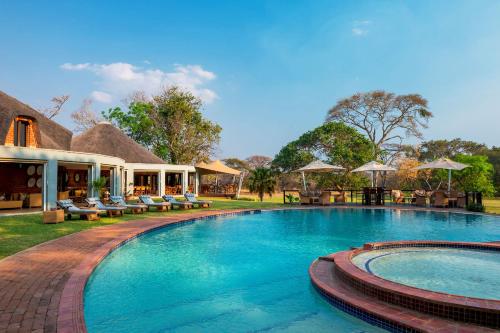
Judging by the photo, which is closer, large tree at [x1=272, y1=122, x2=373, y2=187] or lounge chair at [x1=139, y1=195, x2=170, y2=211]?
lounge chair at [x1=139, y1=195, x2=170, y2=211]

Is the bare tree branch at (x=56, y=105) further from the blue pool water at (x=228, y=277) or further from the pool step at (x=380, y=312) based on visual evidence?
the pool step at (x=380, y=312)

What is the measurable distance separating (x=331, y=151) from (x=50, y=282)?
29.5 m

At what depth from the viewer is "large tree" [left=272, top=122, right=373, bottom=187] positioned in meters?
30.8

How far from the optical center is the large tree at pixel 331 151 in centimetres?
3075

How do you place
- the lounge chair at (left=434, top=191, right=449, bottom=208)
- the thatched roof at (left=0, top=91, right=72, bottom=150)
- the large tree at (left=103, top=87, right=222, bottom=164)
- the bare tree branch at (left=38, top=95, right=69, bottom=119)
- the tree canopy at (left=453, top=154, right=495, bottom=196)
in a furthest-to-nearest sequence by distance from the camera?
the bare tree branch at (left=38, top=95, right=69, bottom=119) → the large tree at (left=103, top=87, right=222, bottom=164) → the tree canopy at (left=453, top=154, right=495, bottom=196) → the lounge chair at (left=434, top=191, right=449, bottom=208) → the thatched roof at (left=0, top=91, right=72, bottom=150)

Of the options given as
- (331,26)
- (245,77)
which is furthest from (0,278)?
(245,77)

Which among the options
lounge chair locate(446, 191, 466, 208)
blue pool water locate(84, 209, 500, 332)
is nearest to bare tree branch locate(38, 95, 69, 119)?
blue pool water locate(84, 209, 500, 332)

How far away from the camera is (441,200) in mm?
18672

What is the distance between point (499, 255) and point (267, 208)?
11.6 metres

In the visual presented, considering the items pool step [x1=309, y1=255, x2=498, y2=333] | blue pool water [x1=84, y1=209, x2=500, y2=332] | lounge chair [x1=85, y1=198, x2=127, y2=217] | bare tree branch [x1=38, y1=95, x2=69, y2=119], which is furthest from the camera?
bare tree branch [x1=38, y1=95, x2=69, y2=119]

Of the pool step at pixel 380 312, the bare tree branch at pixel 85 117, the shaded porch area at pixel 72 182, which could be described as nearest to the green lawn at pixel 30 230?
the shaded porch area at pixel 72 182

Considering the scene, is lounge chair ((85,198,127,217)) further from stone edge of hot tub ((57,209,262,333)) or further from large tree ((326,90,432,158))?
large tree ((326,90,432,158))

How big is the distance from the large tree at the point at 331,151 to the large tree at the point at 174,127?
7.98 metres

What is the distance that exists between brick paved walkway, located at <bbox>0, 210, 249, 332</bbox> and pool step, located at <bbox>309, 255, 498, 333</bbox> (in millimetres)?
3386
